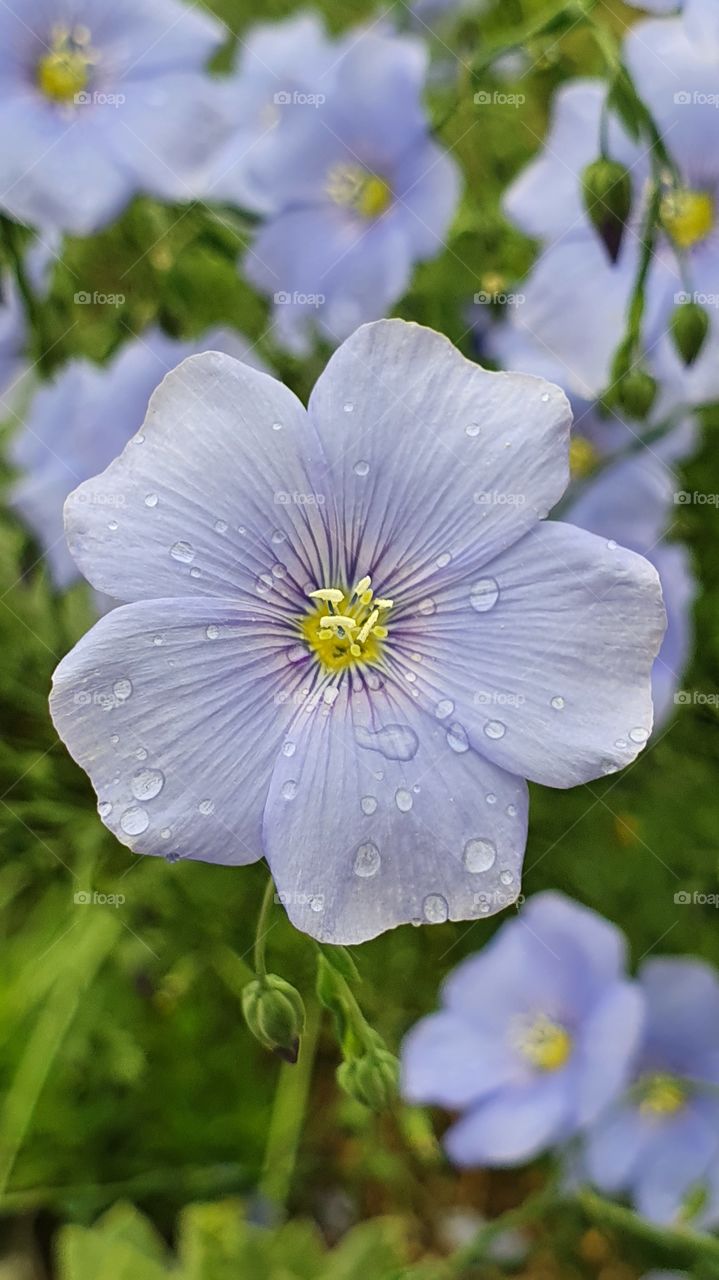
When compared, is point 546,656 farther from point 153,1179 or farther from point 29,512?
point 153,1179

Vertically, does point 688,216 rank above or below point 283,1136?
above

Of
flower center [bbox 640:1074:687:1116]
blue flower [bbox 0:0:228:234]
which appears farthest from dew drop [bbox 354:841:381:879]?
flower center [bbox 640:1074:687:1116]

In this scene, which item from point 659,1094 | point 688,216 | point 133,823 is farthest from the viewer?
point 659,1094

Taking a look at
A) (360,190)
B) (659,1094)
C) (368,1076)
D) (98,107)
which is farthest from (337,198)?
(659,1094)

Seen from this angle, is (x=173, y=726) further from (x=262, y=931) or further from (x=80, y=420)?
(x=80, y=420)

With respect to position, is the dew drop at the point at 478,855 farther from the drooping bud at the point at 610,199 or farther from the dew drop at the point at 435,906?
the drooping bud at the point at 610,199

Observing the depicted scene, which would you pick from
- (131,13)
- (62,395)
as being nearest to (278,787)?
(62,395)
